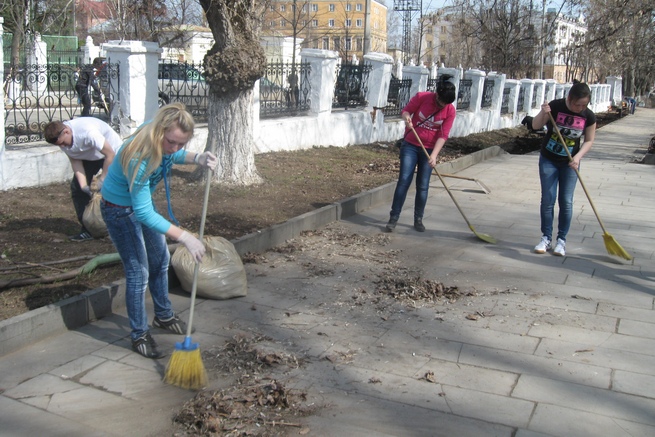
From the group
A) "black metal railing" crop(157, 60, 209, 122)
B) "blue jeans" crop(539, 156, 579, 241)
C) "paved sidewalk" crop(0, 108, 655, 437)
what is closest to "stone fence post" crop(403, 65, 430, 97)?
"black metal railing" crop(157, 60, 209, 122)

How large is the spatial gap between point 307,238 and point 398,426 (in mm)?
Result: 3955

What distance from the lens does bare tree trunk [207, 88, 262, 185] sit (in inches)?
341

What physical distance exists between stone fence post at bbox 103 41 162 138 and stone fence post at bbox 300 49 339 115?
13.1 feet

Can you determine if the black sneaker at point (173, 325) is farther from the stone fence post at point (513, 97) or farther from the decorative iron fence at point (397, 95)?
the stone fence post at point (513, 97)

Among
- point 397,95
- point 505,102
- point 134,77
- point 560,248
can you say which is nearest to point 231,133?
point 134,77

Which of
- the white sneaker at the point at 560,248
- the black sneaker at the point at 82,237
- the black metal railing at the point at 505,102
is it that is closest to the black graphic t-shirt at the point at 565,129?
the white sneaker at the point at 560,248

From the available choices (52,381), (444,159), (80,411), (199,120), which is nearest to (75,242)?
(52,381)

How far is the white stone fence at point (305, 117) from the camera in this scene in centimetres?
846

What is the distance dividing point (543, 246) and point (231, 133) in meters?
4.15

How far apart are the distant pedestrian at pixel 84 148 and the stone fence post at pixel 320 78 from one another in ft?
23.9

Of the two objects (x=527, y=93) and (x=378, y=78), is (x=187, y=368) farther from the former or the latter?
(x=527, y=93)

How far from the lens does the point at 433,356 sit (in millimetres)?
4336

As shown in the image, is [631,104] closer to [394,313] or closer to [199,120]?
[199,120]

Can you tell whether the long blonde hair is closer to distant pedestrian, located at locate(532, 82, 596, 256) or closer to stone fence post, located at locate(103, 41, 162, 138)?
distant pedestrian, located at locate(532, 82, 596, 256)
